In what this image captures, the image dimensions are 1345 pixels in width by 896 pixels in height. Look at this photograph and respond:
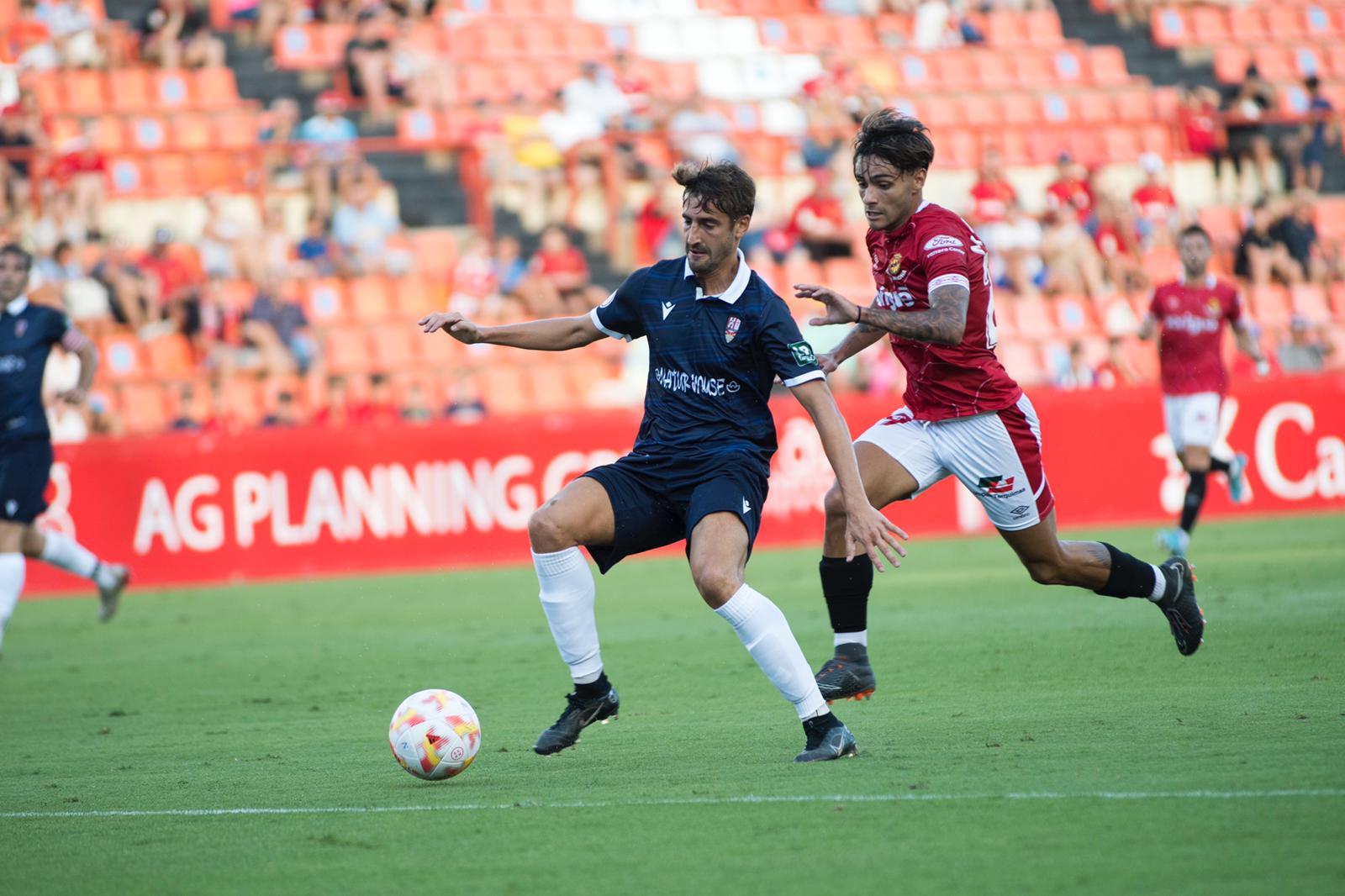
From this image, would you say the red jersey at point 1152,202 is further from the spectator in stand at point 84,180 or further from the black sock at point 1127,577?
the black sock at point 1127,577

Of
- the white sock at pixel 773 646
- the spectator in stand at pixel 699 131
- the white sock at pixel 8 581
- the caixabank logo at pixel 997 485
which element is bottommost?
the white sock at pixel 8 581

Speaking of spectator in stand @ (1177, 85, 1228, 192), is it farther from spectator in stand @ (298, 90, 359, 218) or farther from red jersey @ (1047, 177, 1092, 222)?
spectator in stand @ (298, 90, 359, 218)

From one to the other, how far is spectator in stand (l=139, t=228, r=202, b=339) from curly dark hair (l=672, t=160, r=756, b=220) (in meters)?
12.5

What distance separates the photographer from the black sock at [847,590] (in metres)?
7.64

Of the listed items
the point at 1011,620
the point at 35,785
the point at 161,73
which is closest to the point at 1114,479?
the point at 1011,620

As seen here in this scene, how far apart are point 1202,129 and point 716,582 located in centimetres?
2026

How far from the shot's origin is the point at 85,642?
40.1 ft

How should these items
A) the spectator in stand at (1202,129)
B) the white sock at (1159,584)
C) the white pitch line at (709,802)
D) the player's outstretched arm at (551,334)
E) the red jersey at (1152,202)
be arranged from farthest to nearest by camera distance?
the spectator in stand at (1202,129)
the red jersey at (1152,202)
the white sock at (1159,584)
the player's outstretched arm at (551,334)
the white pitch line at (709,802)

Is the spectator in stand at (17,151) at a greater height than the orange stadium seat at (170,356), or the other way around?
the spectator in stand at (17,151)

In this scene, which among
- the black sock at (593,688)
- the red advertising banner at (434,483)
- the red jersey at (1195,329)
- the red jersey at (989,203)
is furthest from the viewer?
the red jersey at (989,203)

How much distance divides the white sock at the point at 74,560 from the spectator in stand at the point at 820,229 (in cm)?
1072

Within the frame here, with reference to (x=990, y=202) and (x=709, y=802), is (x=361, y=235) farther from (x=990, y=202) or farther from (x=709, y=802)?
(x=709, y=802)

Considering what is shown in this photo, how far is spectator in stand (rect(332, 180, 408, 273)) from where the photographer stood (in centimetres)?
1969

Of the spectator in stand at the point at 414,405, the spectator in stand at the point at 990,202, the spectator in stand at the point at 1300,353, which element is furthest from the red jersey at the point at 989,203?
the spectator in stand at the point at 414,405
